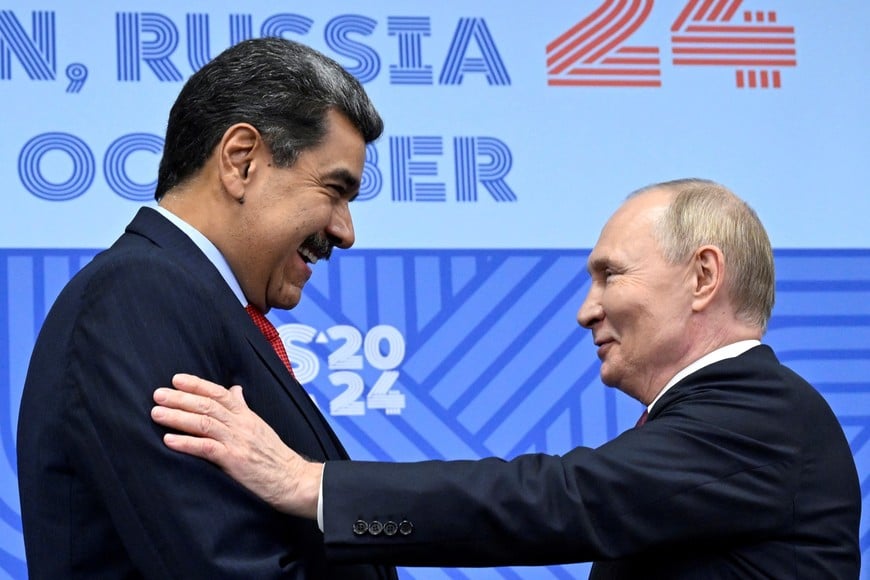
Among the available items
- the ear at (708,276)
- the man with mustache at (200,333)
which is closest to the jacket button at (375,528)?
the man with mustache at (200,333)

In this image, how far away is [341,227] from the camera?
7.35 ft

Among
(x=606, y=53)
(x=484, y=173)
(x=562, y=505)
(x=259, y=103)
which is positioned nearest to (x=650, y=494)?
(x=562, y=505)

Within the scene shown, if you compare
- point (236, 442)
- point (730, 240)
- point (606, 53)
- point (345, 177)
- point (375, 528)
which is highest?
point (606, 53)

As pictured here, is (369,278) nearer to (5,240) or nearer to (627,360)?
(5,240)

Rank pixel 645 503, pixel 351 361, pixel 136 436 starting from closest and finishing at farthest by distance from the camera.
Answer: pixel 136 436
pixel 645 503
pixel 351 361

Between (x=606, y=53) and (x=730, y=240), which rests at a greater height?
(x=606, y=53)

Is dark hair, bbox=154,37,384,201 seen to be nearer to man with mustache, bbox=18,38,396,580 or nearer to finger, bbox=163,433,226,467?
man with mustache, bbox=18,38,396,580

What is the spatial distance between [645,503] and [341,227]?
2.19 ft

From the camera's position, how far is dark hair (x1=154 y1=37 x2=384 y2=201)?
209 cm

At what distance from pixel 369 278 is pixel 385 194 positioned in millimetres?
212

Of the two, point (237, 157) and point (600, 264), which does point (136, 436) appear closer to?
point (237, 157)

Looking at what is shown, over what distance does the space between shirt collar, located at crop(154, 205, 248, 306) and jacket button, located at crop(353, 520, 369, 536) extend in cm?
38

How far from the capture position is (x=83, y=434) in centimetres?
177

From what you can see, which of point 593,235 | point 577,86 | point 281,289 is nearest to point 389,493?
point 281,289
